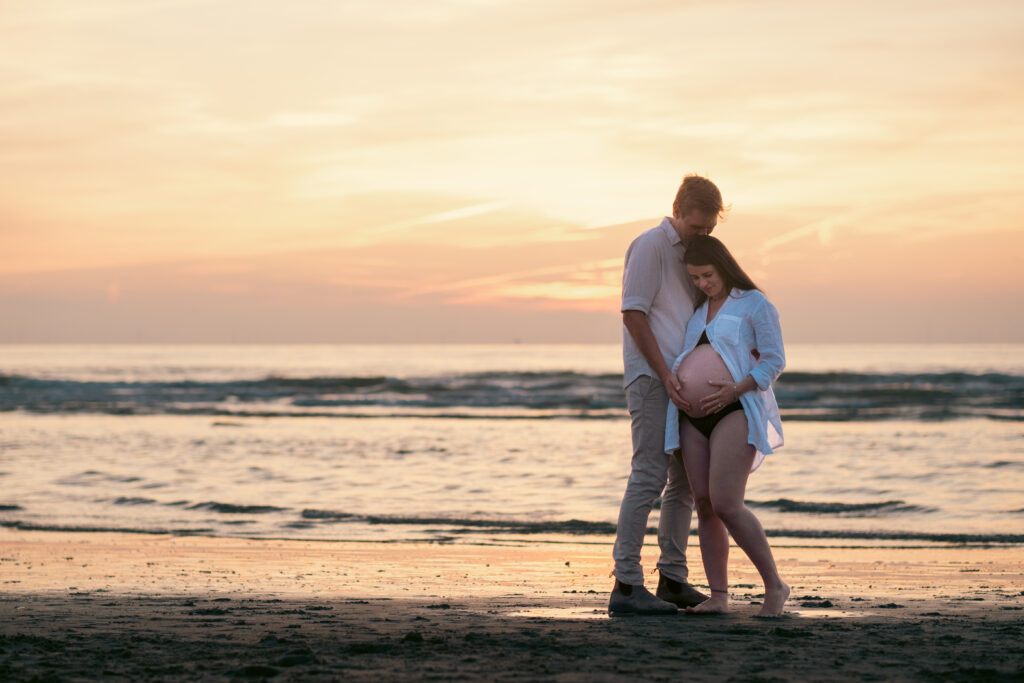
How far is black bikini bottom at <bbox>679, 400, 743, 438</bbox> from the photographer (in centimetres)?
456

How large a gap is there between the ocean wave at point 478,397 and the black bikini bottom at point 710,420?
20126 mm

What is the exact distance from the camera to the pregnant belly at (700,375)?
4.55 m

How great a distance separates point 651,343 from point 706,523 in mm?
903

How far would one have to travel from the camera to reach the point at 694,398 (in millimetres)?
4574

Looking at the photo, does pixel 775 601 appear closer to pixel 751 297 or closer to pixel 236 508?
pixel 751 297

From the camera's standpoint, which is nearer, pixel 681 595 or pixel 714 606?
pixel 714 606

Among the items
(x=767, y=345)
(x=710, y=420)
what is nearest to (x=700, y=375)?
(x=710, y=420)

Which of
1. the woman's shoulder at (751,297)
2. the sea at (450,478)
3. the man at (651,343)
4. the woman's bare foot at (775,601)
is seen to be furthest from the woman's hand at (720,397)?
the sea at (450,478)

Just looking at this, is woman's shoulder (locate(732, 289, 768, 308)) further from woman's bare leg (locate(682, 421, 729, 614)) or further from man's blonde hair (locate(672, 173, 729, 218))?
woman's bare leg (locate(682, 421, 729, 614))

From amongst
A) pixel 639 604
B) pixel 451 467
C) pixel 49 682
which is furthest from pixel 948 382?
pixel 49 682

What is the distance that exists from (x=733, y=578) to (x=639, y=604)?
155cm

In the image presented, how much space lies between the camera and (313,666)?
11.7 ft

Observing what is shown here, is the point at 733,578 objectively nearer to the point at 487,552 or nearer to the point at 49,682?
the point at 487,552

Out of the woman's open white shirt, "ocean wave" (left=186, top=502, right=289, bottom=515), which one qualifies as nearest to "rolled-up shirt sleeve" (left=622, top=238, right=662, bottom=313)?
the woman's open white shirt
